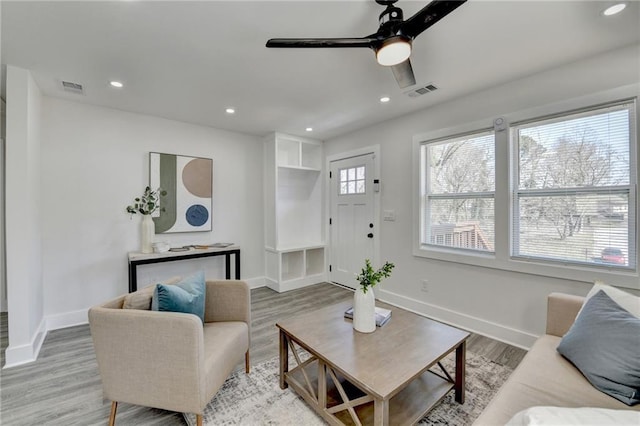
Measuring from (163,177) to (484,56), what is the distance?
12.0 ft

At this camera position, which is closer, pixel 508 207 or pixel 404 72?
pixel 404 72

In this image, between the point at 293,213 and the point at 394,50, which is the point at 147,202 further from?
the point at 394,50

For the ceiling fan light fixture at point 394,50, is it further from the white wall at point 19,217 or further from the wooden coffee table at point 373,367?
the white wall at point 19,217

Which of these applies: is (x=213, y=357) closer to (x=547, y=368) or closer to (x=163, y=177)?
(x=547, y=368)

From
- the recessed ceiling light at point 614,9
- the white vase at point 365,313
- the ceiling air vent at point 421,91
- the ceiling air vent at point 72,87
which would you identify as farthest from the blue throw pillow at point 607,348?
the ceiling air vent at point 72,87

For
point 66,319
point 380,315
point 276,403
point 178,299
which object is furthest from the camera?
point 66,319

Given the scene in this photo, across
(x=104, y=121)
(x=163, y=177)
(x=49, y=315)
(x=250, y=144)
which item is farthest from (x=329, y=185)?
(x=49, y=315)

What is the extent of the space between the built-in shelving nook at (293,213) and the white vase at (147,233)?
64.2 inches

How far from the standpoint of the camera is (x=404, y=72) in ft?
5.88

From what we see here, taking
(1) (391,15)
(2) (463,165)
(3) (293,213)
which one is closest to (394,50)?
(1) (391,15)

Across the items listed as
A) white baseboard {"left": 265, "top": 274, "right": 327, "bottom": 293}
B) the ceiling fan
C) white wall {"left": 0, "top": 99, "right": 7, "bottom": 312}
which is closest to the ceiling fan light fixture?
the ceiling fan

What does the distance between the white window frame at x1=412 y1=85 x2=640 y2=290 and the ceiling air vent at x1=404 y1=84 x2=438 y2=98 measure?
502 millimetres

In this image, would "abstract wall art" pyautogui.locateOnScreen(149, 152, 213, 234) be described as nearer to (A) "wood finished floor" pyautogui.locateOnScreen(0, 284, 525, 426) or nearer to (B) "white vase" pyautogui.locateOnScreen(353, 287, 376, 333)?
(A) "wood finished floor" pyautogui.locateOnScreen(0, 284, 525, 426)

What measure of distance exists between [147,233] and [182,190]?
0.72 m
